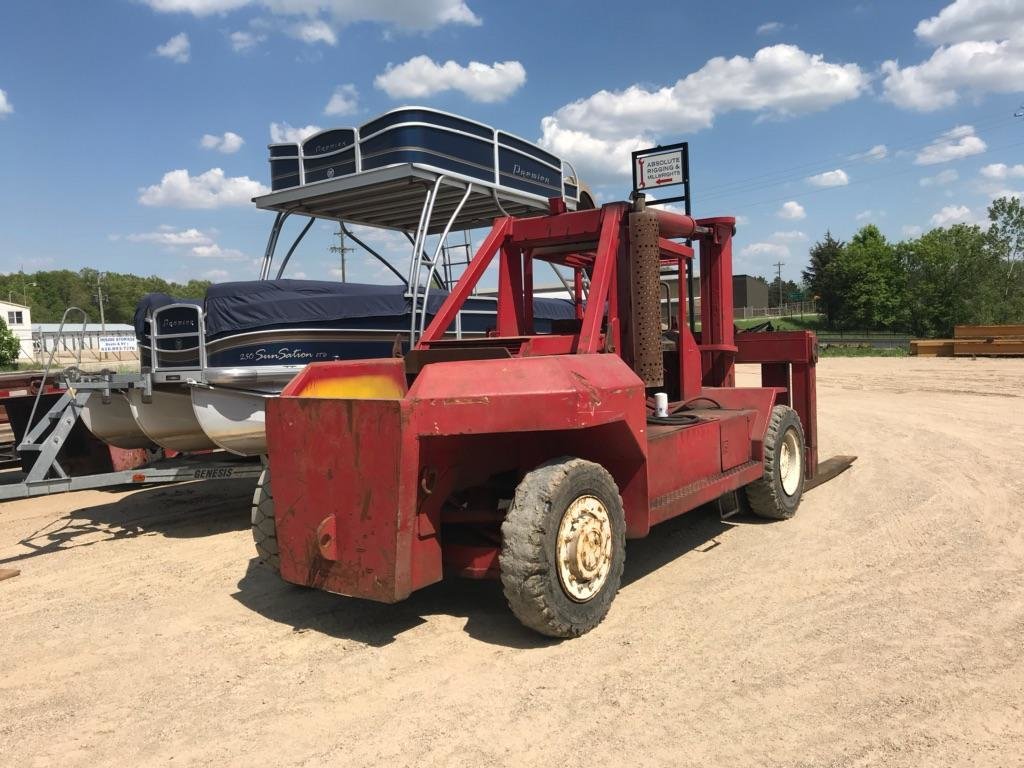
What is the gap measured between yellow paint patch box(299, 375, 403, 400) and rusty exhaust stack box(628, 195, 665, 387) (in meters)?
1.64

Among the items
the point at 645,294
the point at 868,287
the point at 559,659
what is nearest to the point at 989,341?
the point at 645,294

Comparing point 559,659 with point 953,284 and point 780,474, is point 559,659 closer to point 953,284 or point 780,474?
point 780,474

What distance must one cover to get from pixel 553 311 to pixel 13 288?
377ft

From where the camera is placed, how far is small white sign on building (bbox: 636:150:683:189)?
6.85 meters

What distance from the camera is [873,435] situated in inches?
457

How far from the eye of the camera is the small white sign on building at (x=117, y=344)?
30.5ft

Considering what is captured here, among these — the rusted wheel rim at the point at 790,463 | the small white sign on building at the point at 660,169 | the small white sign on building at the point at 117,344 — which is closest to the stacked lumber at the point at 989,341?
the rusted wheel rim at the point at 790,463

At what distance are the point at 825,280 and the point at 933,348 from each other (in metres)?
36.5

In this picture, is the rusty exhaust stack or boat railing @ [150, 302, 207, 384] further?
boat railing @ [150, 302, 207, 384]

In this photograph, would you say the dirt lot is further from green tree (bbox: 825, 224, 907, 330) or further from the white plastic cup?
green tree (bbox: 825, 224, 907, 330)

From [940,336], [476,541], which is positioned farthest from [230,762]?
[940,336]

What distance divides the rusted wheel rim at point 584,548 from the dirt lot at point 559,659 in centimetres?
31

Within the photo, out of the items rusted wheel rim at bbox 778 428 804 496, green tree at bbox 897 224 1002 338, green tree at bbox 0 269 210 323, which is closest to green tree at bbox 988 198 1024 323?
green tree at bbox 897 224 1002 338

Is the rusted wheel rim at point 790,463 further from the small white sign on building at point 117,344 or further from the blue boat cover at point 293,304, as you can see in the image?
the small white sign on building at point 117,344
